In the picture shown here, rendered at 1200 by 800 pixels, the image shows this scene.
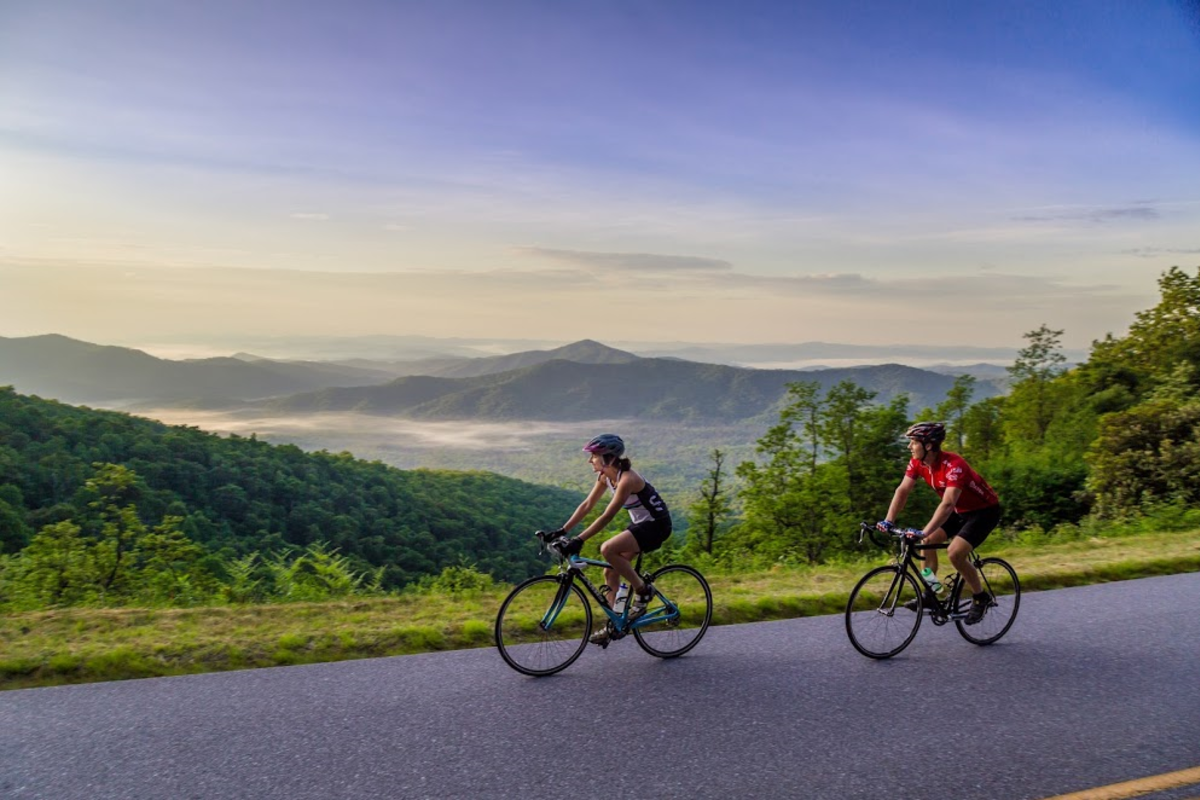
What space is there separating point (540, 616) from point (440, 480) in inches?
3674

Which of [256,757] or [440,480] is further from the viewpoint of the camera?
[440,480]

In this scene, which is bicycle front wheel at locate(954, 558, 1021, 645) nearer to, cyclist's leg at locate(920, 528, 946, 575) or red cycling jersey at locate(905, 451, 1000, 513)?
cyclist's leg at locate(920, 528, 946, 575)

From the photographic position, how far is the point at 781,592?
10398mm

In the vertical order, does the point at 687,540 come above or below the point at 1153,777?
below

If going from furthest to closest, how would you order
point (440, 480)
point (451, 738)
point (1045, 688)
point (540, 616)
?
point (440, 480) < point (540, 616) < point (1045, 688) < point (451, 738)

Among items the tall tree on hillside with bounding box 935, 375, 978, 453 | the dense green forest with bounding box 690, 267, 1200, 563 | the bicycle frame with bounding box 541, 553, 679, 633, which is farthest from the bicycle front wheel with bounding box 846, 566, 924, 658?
the tall tree on hillside with bounding box 935, 375, 978, 453

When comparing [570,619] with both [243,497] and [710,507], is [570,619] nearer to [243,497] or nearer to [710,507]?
[710,507]

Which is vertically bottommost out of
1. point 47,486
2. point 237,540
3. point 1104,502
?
point 237,540

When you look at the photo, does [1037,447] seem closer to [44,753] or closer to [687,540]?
[687,540]

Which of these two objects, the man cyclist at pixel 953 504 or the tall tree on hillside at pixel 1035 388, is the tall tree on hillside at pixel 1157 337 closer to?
the tall tree on hillside at pixel 1035 388

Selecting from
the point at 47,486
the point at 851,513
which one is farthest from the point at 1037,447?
the point at 47,486

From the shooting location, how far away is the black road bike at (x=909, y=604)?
7863 mm

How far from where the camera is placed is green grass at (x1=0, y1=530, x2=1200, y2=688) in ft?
24.2

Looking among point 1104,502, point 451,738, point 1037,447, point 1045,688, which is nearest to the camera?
point 451,738
